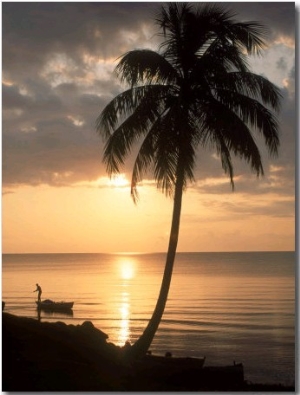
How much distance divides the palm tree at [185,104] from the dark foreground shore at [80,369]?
1.99 ft

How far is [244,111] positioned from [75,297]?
126ft

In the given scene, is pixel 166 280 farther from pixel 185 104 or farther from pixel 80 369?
pixel 185 104

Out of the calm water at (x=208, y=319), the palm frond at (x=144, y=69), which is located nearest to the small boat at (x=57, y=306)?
the calm water at (x=208, y=319)

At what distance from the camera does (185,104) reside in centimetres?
991

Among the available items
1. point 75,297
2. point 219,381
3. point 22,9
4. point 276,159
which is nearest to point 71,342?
point 219,381

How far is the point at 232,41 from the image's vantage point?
9914mm

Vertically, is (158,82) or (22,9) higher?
(22,9)

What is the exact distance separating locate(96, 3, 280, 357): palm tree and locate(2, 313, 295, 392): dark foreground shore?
61cm

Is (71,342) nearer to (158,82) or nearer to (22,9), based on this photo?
(158,82)

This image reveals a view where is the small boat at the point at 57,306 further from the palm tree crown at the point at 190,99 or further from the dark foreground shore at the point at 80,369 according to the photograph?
the palm tree crown at the point at 190,99

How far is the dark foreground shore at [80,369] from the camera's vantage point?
28.3 feet

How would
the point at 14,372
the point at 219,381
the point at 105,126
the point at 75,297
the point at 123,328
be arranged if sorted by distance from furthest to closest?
the point at 75,297 → the point at 123,328 → the point at 105,126 → the point at 219,381 → the point at 14,372

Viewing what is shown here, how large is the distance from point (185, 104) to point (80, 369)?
4397 millimetres

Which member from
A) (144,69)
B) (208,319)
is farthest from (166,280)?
(208,319)
